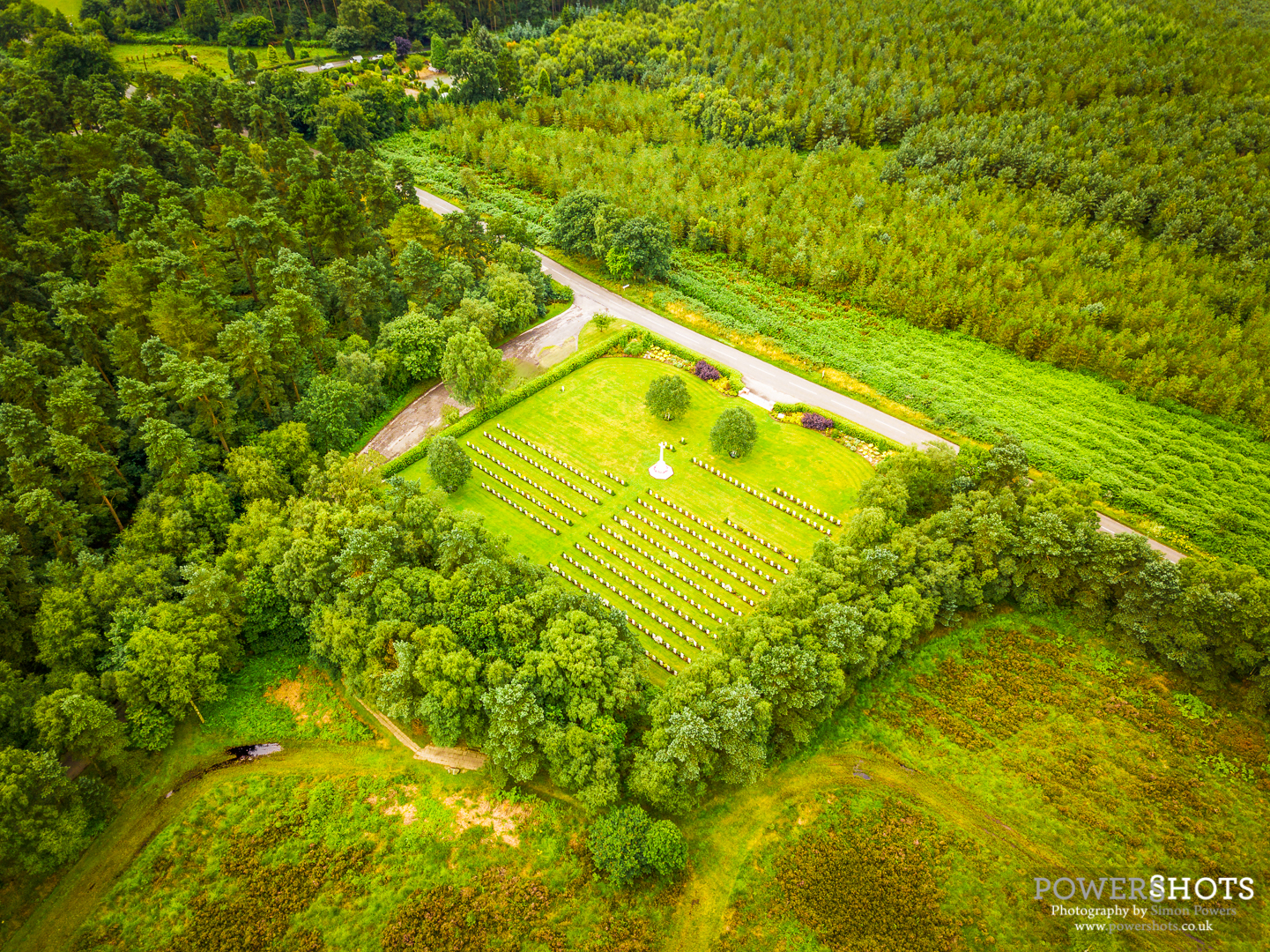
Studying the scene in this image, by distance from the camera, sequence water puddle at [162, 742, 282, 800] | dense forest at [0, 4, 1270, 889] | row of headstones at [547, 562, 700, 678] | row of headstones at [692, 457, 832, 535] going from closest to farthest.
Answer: dense forest at [0, 4, 1270, 889]
water puddle at [162, 742, 282, 800]
row of headstones at [547, 562, 700, 678]
row of headstones at [692, 457, 832, 535]

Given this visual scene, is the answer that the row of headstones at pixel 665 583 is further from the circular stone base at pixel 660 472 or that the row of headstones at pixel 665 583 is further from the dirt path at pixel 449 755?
the dirt path at pixel 449 755

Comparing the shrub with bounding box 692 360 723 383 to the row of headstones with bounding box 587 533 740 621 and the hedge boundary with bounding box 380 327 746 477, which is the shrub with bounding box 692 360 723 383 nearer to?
the hedge boundary with bounding box 380 327 746 477

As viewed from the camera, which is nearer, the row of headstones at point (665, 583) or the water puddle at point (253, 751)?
the water puddle at point (253, 751)

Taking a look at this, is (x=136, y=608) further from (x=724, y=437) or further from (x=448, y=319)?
(x=724, y=437)

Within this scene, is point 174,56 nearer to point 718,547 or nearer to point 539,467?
point 539,467

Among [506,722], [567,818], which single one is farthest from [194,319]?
[567,818]

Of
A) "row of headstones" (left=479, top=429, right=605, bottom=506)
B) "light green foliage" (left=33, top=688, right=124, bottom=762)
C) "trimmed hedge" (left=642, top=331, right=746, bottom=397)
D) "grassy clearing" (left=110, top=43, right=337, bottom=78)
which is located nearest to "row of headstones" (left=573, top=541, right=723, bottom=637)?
"row of headstones" (left=479, top=429, right=605, bottom=506)

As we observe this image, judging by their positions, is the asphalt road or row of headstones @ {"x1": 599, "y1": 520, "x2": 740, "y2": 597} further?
the asphalt road

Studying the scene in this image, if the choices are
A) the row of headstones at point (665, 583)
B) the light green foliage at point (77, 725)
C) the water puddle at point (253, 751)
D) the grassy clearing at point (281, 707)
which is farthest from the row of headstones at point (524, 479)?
the light green foliage at point (77, 725)
